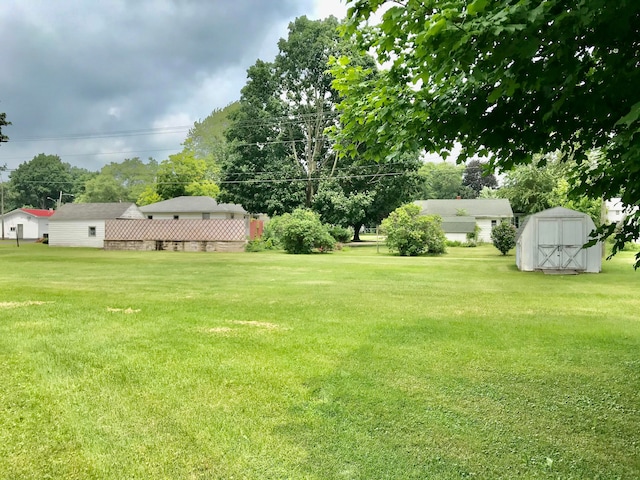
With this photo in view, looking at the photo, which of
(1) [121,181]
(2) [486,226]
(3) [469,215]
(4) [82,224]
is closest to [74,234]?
(4) [82,224]

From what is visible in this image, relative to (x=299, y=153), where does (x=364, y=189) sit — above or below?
below

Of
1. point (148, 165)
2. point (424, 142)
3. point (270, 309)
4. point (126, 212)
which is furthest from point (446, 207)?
point (148, 165)

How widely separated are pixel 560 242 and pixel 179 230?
24.2 meters

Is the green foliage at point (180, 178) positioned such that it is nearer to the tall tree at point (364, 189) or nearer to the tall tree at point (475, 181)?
the tall tree at point (364, 189)

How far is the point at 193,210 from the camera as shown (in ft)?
132

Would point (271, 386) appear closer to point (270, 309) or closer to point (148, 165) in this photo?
point (270, 309)

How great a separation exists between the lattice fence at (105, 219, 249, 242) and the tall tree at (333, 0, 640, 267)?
2567 cm

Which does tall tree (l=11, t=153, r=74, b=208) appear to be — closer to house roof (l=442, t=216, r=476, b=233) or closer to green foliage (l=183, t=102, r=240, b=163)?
green foliage (l=183, t=102, r=240, b=163)

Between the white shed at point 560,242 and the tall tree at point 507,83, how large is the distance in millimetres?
12562

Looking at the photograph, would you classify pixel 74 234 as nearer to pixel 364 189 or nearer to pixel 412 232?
pixel 364 189

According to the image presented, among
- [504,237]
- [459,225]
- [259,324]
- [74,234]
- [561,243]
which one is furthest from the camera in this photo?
[459,225]

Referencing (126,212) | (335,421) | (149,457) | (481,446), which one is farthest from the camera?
(126,212)

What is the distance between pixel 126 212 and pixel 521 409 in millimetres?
41167

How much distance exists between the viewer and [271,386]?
13.8ft
